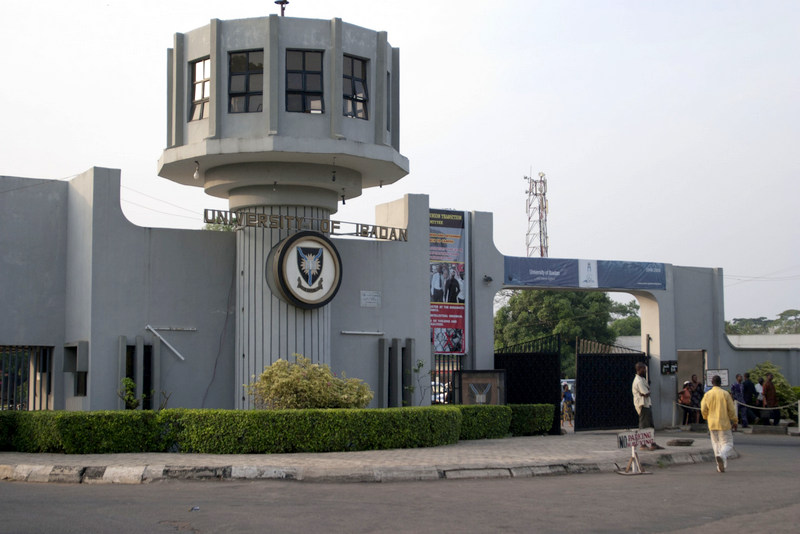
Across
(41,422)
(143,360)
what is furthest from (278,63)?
(41,422)

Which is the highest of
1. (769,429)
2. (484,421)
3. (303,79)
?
(303,79)

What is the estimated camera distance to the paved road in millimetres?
9523

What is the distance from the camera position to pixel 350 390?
18672 millimetres

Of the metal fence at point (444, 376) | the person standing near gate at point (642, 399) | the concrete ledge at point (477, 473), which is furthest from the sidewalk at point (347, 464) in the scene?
the metal fence at point (444, 376)

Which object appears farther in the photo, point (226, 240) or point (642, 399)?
point (226, 240)

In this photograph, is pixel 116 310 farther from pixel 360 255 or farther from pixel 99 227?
pixel 360 255

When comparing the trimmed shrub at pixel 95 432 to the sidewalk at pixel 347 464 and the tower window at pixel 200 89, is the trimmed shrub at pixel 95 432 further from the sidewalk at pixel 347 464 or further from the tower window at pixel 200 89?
the tower window at pixel 200 89

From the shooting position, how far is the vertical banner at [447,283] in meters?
23.9

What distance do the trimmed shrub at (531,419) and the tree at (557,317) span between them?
117ft

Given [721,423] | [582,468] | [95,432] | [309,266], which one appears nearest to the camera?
[721,423]

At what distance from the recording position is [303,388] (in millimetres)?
17797

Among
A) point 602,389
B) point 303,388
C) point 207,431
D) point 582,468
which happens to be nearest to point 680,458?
point 582,468

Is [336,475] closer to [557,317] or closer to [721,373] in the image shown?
[721,373]

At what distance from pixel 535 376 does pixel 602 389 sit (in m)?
2.29
